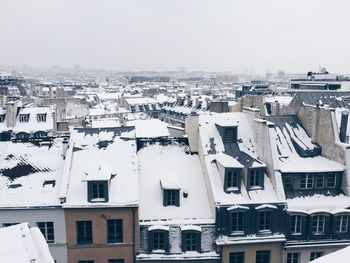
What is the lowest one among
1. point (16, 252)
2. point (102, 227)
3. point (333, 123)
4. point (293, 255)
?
point (293, 255)

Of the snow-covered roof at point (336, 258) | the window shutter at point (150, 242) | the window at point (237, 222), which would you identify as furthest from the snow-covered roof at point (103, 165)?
the snow-covered roof at point (336, 258)

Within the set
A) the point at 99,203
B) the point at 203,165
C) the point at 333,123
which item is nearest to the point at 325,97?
the point at 333,123

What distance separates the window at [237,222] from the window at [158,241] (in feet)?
19.1

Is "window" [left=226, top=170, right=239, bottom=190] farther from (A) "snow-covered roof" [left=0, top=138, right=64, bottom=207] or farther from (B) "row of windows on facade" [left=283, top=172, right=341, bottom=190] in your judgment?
(A) "snow-covered roof" [left=0, top=138, right=64, bottom=207]

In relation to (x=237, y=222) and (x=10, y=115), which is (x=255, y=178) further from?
(x=10, y=115)

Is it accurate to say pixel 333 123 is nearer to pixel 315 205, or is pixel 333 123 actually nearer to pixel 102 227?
pixel 315 205

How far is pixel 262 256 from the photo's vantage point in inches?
1309

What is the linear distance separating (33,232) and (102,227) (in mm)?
10566

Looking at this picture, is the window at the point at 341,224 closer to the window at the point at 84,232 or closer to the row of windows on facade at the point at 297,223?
the row of windows on facade at the point at 297,223

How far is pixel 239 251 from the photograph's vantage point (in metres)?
32.7

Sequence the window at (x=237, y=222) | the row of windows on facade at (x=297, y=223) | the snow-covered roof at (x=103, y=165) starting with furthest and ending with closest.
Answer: the row of windows on facade at (x=297, y=223), the window at (x=237, y=222), the snow-covered roof at (x=103, y=165)

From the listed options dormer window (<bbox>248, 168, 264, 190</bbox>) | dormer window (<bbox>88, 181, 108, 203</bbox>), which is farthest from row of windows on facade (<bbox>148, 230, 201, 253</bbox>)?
dormer window (<bbox>248, 168, 264, 190</bbox>)

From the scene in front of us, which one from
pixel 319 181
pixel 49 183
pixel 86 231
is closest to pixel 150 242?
pixel 86 231

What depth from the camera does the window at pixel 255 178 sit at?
33781 millimetres
